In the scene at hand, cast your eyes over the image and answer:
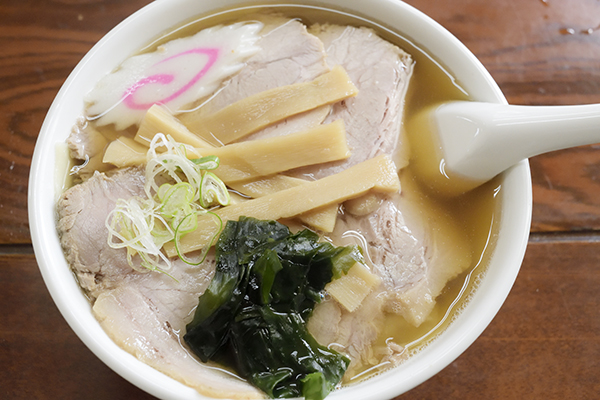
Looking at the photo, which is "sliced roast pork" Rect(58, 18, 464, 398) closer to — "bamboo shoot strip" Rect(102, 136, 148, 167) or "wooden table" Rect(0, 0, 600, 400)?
"bamboo shoot strip" Rect(102, 136, 148, 167)

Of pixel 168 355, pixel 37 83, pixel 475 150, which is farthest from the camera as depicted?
pixel 37 83

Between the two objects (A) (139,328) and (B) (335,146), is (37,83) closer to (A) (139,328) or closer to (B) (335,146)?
(A) (139,328)

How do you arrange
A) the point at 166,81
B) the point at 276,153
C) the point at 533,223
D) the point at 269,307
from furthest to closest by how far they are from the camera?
the point at 533,223 → the point at 166,81 → the point at 276,153 → the point at 269,307

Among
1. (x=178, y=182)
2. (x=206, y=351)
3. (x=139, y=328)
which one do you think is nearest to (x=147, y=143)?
(x=178, y=182)

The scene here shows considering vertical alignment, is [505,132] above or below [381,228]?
above

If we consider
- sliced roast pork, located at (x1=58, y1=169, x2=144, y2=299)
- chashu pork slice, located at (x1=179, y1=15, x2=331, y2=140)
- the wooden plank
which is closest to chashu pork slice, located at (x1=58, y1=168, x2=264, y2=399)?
sliced roast pork, located at (x1=58, y1=169, x2=144, y2=299)

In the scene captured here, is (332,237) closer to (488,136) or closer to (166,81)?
(488,136)

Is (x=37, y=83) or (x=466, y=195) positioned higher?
(x=37, y=83)

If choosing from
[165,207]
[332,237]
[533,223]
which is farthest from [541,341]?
[165,207]
